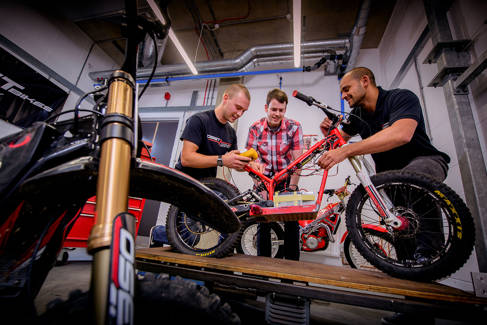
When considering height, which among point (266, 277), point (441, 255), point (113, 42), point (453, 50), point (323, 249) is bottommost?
point (323, 249)

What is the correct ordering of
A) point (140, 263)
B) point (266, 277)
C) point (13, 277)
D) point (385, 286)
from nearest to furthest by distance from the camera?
point (13, 277)
point (385, 286)
point (266, 277)
point (140, 263)

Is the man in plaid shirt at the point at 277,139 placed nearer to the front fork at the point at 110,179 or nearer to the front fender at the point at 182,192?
the front fender at the point at 182,192

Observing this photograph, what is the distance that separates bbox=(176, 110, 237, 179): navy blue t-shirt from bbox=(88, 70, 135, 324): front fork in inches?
48.3

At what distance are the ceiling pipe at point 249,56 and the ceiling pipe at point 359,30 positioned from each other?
0.55 feet

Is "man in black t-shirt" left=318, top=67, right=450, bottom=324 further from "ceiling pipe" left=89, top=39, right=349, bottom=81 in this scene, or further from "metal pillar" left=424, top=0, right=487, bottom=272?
"ceiling pipe" left=89, top=39, right=349, bottom=81

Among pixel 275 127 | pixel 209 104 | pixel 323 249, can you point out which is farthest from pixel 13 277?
pixel 209 104

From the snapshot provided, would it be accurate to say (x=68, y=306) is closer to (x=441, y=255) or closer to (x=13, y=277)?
(x=13, y=277)

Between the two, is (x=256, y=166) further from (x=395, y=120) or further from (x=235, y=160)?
(x=395, y=120)

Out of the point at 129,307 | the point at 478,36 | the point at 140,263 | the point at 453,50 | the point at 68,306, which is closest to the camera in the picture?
the point at 129,307

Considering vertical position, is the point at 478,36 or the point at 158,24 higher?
the point at 478,36

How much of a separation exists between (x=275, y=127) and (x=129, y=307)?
214cm

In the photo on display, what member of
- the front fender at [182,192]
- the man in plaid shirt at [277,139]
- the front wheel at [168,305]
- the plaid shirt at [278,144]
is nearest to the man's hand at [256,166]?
the man in plaid shirt at [277,139]

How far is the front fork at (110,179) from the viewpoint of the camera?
296mm

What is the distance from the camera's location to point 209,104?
15.6 feet
